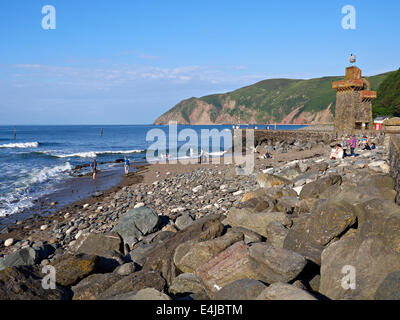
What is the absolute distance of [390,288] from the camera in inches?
122

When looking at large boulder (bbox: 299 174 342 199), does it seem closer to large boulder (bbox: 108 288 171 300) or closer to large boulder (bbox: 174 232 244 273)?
large boulder (bbox: 174 232 244 273)

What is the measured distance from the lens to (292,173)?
490 inches

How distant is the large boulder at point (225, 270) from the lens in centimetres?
415

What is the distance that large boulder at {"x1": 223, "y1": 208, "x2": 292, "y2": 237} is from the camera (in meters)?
6.34

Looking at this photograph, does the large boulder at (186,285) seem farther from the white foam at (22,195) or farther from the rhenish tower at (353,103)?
the rhenish tower at (353,103)

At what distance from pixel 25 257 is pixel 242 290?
6534 millimetres

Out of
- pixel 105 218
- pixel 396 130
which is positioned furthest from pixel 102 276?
pixel 396 130

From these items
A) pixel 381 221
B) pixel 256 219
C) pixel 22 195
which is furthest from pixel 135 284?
pixel 22 195

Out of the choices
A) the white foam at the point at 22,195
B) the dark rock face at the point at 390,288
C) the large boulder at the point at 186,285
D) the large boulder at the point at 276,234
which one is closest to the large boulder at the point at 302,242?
the large boulder at the point at 276,234

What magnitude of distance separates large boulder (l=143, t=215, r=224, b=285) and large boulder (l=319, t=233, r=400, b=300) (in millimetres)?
2413

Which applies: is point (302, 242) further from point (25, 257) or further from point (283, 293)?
point (25, 257)

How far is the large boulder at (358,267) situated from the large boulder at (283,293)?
28.7 inches

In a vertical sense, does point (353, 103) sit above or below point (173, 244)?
above
